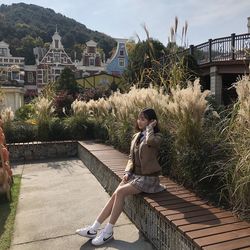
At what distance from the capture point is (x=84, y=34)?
65.1 m

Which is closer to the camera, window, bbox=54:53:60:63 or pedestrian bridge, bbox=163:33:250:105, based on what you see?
pedestrian bridge, bbox=163:33:250:105

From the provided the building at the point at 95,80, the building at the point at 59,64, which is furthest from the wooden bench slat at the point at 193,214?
the building at the point at 59,64

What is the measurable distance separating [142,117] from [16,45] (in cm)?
5364

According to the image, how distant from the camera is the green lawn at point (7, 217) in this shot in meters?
3.27

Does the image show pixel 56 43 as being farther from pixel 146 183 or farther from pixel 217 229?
pixel 217 229

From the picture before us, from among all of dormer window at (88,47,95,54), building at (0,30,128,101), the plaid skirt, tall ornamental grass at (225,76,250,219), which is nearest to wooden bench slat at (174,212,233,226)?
tall ornamental grass at (225,76,250,219)

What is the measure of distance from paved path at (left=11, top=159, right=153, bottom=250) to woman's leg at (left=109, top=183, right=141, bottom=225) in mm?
230

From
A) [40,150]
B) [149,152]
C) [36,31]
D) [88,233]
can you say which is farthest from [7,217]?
[36,31]

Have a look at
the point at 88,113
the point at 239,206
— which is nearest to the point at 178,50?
the point at 239,206

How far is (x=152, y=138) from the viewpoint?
132 inches

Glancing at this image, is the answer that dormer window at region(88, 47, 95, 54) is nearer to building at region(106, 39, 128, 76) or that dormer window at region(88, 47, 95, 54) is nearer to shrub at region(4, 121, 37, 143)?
building at region(106, 39, 128, 76)

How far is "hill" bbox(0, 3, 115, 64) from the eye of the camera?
52688mm

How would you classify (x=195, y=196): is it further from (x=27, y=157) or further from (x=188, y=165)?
(x=27, y=157)

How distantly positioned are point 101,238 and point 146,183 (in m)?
0.66
